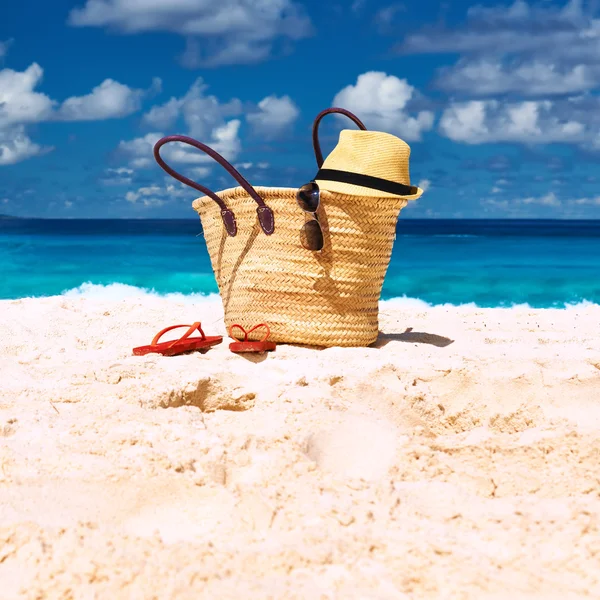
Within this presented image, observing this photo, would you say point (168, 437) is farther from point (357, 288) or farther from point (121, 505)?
point (357, 288)

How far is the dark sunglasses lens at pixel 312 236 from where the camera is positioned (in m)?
2.81

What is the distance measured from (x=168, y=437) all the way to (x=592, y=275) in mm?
11852

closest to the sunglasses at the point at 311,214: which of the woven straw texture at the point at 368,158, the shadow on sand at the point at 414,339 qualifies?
the woven straw texture at the point at 368,158

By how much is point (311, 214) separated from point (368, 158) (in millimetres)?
357

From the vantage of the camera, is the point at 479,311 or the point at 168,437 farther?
the point at 479,311

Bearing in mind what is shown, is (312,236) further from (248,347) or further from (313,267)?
(248,347)

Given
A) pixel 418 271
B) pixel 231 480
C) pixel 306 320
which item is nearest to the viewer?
pixel 231 480

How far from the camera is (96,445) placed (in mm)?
1729

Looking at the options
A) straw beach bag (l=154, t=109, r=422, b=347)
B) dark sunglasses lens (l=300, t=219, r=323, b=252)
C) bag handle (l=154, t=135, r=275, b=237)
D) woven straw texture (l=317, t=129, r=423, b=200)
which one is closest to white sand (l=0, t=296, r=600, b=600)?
straw beach bag (l=154, t=109, r=422, b=347)

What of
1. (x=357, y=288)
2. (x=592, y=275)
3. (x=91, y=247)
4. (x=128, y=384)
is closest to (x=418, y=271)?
(x=592, y=275)

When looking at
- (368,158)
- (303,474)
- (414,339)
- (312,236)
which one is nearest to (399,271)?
(414,339)

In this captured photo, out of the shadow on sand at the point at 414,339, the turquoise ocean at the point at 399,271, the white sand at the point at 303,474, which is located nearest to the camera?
the white sand at the point at 303,474

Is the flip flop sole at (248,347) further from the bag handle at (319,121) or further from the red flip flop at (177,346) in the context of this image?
the bag handle at (319,121)

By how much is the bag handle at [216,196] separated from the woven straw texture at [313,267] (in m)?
0.03
